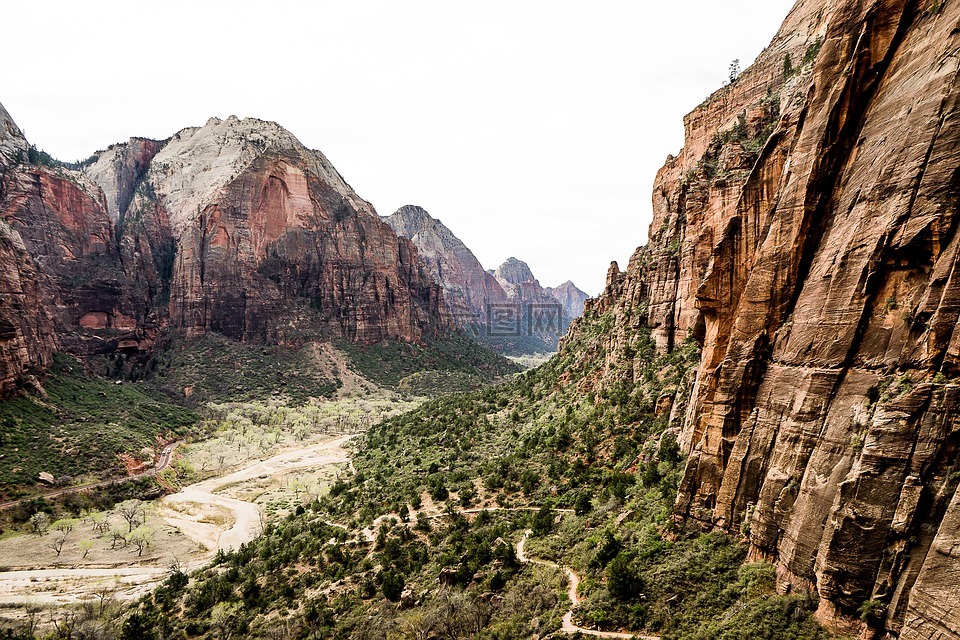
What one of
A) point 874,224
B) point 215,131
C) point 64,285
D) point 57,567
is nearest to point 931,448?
point 874,224

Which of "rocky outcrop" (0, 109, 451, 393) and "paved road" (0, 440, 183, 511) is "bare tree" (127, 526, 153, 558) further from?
"rocky outcrop" (0, 109, 451, 393)

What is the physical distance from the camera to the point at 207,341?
5133 inches

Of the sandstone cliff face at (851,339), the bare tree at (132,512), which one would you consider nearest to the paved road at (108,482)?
the bare tree at (132,512)

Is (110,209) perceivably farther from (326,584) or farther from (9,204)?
(326,584)

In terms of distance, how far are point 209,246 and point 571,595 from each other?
14648 centimetres

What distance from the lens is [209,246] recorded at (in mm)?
137500

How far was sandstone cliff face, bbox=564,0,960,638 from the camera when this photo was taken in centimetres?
1233

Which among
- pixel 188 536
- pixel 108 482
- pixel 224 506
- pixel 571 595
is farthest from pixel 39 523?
pixel 571 595

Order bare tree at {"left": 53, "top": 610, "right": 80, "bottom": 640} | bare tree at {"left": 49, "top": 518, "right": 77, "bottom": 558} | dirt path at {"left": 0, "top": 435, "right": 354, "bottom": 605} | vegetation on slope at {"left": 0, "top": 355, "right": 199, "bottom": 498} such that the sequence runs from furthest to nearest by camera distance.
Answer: vegetation on slope at {"left": 0, "top": 355, "right": 199, "bottom": 498}, bare tree at {"left": 49, "top": 518, "right": 77, "bottom": 558}, dirt path at {"left": 0, "top": 435, "right": 354, "bottom": 605}, bare tree at {"left": 53, "top": 610, "right": 80, "bottom": 640}

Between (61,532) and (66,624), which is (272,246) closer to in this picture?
(61,532)

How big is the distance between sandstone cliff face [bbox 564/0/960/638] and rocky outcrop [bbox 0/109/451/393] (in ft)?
379

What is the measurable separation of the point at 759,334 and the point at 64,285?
5923 inches

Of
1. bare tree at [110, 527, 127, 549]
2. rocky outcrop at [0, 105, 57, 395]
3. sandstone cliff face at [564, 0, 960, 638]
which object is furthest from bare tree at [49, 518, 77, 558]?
sandstone cliff face at [564, 0, 960, 638]

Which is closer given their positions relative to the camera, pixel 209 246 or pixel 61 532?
pixel 61 532
